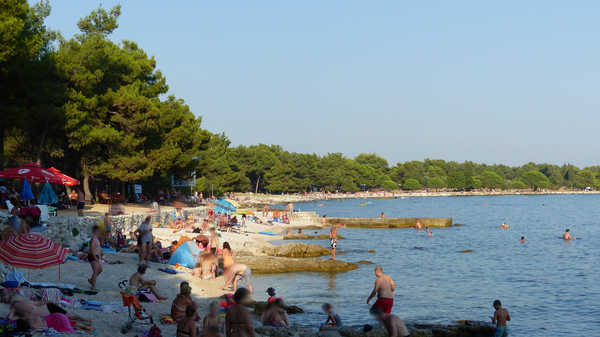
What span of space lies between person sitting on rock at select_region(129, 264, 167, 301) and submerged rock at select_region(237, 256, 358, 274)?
887 cm

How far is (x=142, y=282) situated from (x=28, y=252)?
3.20 m

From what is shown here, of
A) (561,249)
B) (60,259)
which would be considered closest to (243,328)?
(60,259)

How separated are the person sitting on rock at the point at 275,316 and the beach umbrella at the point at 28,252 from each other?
4.46 metres

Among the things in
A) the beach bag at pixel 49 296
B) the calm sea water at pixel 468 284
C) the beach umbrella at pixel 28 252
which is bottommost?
the calm sea water at pixel 468 284

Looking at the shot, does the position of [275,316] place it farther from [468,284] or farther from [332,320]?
[468,284]

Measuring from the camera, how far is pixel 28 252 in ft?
36.6

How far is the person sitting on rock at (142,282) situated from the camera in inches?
526

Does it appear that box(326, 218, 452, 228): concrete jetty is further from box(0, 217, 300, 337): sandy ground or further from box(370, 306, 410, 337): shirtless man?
box(370, 306, 410, 337): shirtless man

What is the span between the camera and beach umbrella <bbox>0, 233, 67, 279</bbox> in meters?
11.0

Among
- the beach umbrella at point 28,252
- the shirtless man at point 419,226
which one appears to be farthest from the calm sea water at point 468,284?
the shirtless man at point 419,226

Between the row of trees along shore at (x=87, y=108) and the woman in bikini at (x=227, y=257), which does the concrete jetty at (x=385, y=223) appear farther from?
the woman in bikini at (x=227, y=257)

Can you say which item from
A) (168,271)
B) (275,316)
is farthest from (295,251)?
(275,316)

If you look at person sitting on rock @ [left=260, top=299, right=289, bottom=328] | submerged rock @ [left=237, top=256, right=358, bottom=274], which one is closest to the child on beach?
person sitting on rock @ [left=260, top=299, right=289, bottom=328]

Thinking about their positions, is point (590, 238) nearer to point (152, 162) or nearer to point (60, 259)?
point (152, 162)
